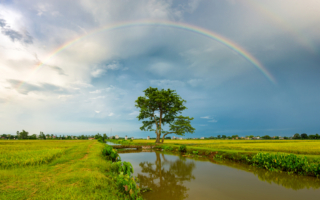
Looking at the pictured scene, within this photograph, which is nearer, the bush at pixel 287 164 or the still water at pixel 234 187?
the still water at pixel 234 187

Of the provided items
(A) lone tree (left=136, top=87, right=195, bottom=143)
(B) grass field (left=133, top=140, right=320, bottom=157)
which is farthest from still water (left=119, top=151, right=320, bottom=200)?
(A) lone tree (left=136, top=87, right=195, bottom=143)

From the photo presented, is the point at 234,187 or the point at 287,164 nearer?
the point at 234,187

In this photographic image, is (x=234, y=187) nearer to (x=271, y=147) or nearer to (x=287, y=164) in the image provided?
(x=287, y=164)

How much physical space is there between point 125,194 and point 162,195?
2.11 m

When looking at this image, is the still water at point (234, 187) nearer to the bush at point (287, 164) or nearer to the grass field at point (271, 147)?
the bush at point (287, 164)

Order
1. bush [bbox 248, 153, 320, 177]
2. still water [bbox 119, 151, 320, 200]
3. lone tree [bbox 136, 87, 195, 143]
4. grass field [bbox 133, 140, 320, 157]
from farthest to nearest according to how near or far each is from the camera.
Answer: lone tree [bbox 136, 87, 195, 143] → grass field [bbox 133, 140, 320, 157] → bush [bbox 248, 153, 320, 177] → still water [bbox 119, 151, 320, 200]

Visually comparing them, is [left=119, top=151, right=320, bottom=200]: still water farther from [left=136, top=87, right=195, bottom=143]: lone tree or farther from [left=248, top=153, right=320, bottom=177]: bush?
[left=136, top=87, right=195, bottom=143]: lone tree

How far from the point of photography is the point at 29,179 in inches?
204

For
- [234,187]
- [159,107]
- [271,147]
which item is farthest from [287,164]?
[159,107]

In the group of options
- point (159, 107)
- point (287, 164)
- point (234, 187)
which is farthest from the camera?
point (159, 107)

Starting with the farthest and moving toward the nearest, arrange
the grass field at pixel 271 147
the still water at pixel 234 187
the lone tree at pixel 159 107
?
the lone tree at pixel 159 107 < the grass field at pixel 271 147 < the still water at pixel 234 187

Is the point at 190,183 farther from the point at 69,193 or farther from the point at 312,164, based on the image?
the point at 312,164

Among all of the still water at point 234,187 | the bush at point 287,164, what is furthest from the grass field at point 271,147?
the still water at point 234,187

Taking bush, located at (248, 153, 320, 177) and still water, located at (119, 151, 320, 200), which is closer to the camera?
still water, located at (119, 151, 320, 200)
